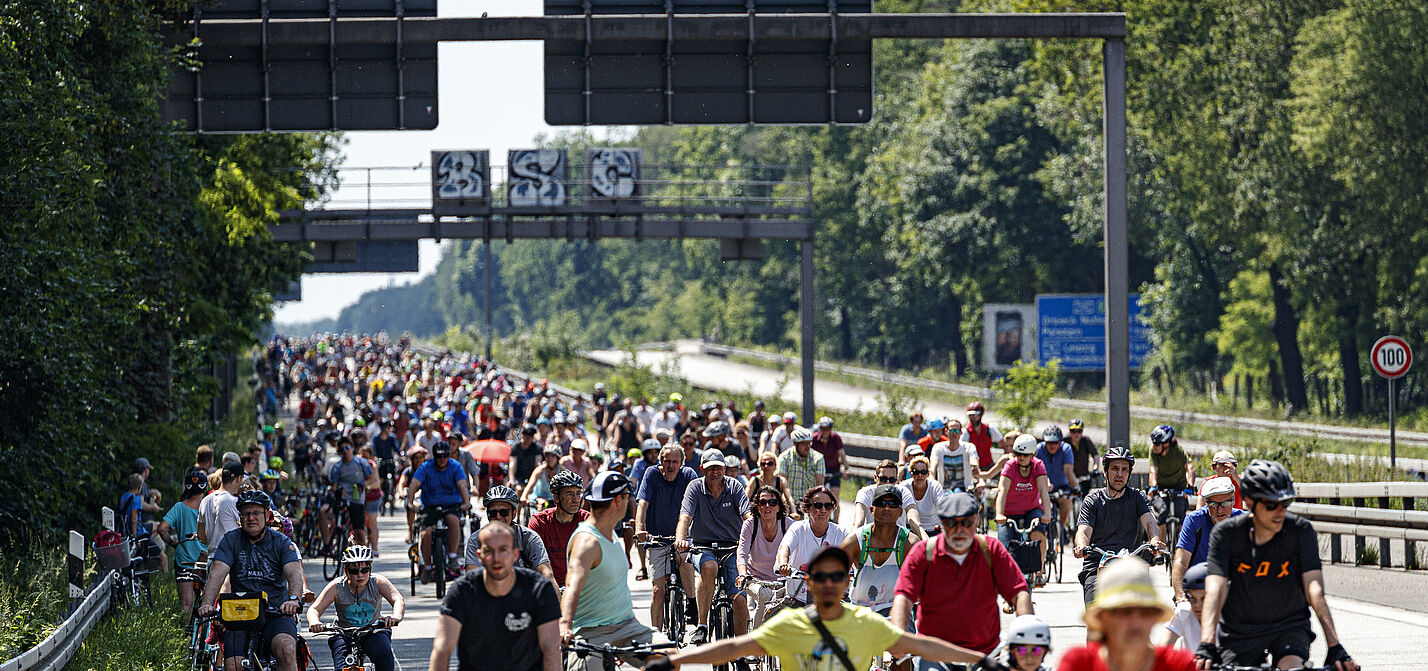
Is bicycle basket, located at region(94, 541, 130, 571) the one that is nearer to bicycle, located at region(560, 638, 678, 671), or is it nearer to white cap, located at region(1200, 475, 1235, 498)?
bicycle, located at region(560, 638, 678, 671)

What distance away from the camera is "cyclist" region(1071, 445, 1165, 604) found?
42.0 ft

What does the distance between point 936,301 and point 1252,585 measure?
A: 263ft

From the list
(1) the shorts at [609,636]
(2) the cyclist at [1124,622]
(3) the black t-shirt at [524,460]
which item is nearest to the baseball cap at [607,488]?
(1) the shorts at [609,636]

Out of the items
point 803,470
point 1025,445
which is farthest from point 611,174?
point 1025,445

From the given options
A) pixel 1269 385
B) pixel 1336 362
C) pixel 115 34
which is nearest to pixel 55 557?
pixel 115 34

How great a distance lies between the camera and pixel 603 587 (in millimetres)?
9531

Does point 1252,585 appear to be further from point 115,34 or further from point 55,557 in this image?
point 115,34

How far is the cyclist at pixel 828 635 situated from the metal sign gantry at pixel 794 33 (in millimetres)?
12566

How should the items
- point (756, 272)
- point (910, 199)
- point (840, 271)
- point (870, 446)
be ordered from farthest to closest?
point (756, 272) < point (840, 271) < point (910, 199) < point (870, 446)

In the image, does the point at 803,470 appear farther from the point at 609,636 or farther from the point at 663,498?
the point at 609,636

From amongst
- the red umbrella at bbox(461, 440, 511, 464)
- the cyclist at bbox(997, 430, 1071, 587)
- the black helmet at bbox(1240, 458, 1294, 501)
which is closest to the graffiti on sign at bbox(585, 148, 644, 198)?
the red umbrella at bbox(461, 440, 511, 464)

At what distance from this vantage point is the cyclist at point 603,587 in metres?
9.45

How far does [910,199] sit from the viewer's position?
79812 mm

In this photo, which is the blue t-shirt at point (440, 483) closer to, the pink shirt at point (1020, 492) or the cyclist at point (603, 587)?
the pink shirt at point (1020, 492)
